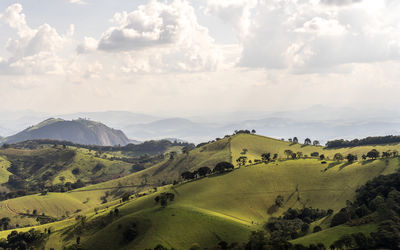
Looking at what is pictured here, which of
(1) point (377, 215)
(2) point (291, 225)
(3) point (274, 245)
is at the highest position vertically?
(1) point (377, 215)

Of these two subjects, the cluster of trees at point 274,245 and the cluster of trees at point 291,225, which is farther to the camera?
the cluster of trees at point 291,225

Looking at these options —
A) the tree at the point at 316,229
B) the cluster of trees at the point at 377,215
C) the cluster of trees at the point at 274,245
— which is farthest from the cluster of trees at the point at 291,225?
the cluster of trees at the point at 274,245

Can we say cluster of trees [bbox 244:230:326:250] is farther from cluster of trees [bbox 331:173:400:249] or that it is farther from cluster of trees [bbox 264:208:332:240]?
cluster of trees [bbox 264:208:332:240]

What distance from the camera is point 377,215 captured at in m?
151

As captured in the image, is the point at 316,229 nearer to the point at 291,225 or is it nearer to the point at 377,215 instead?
the point at 291,225

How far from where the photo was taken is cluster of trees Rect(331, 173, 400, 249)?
12800 centimetres

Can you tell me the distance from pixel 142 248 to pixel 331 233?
87.5 m

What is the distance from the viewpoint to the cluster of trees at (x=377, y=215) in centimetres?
12800

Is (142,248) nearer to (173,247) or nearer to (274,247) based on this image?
(173,247)

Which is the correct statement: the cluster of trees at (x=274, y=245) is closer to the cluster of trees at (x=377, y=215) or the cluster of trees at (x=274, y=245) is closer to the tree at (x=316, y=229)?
the cluster of trees at (x=377, y=215)

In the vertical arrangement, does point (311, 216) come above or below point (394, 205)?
below

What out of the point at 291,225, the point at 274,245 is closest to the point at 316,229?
the point at 291,225

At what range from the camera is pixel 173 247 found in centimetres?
16038

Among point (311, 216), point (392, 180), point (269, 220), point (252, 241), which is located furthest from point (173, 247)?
point (392, 180)
